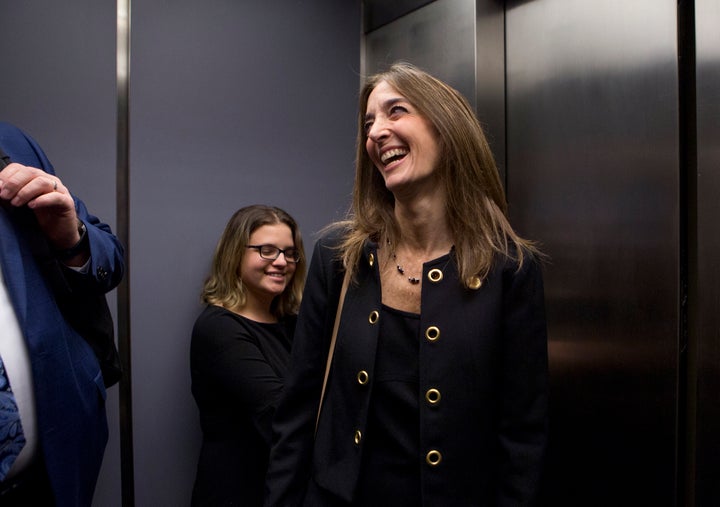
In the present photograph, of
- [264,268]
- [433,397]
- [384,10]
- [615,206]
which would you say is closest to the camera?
[433,397]

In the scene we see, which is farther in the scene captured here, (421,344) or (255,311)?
(255,311)

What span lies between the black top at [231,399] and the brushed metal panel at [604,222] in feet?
3.61

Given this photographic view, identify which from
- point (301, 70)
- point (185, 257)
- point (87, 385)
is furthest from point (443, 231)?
point (301, 70)

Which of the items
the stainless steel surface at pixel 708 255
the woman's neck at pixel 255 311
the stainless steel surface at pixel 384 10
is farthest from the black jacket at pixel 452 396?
the stainless steel surface at pixel 384 10

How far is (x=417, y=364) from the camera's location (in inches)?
54.1

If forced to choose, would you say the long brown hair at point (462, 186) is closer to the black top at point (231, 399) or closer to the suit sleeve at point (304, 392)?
the suit sleeve at point (304, 392)

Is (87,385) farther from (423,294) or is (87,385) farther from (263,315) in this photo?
(263,315)

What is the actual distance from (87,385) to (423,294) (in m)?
0.84

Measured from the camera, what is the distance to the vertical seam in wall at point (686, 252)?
1.76 metres

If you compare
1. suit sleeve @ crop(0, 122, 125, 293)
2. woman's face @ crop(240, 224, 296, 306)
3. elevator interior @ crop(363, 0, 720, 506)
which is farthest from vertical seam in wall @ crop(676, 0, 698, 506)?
suit sleeve @ crop(0, 122, 125, 293)

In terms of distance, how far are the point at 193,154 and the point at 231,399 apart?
1.00 meters

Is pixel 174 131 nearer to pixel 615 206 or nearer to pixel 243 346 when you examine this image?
pixel 243 346

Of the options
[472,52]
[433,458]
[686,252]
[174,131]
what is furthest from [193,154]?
[686,252]

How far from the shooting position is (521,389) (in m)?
1.39
